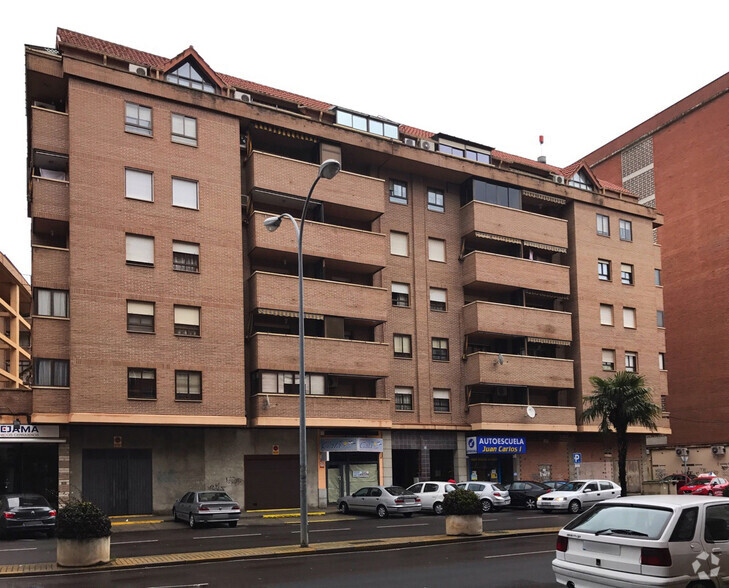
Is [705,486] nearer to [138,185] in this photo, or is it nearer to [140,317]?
[140,317]

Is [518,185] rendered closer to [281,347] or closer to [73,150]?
[281,347]

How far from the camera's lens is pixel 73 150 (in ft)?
106

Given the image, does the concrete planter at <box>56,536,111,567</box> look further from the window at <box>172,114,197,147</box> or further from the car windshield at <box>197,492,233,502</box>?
the window at <box>172,114,197,147</box>

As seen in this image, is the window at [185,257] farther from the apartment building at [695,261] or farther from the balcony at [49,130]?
the apartment building at [695,261]

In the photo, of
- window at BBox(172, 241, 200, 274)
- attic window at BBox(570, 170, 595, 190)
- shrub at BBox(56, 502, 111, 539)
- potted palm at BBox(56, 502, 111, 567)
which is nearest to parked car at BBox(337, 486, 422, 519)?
window at BBox(172, 241, 200, 274)

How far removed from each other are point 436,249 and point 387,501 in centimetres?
1571

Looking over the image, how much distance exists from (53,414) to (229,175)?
12.5 metres

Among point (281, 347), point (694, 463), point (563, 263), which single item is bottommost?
point (694, 463)

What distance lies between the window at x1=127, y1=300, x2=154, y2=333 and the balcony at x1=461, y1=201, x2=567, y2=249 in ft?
59.8

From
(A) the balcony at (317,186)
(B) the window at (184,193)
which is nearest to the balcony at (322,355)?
(B) the window at (184,193)

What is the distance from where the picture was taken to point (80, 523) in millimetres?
17531

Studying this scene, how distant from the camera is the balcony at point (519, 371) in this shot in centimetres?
4225

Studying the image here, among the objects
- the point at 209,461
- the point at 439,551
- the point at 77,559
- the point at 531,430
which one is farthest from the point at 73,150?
the point at 531,430

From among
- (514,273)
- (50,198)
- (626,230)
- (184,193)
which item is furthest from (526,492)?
(50,198)
